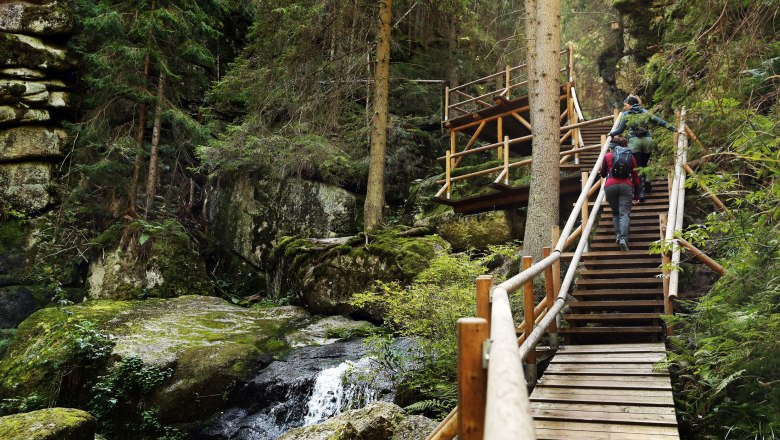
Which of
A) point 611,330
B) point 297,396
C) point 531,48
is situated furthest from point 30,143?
point 611,330

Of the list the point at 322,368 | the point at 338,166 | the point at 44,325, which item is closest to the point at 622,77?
the point at 338,166

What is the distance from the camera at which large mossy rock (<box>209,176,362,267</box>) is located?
16453 mm

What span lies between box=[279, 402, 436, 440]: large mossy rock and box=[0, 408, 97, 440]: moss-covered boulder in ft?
11.7

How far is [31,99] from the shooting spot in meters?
15.9

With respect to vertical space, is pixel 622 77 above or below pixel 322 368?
above

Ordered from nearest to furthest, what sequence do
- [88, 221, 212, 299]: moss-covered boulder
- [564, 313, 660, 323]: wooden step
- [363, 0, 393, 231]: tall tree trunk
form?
[564, 313, 660, 323]: wooden step
[363, 0, 393, 231]: tall tree trunk
[88, 221, 212, 299]: moss-covered boulder

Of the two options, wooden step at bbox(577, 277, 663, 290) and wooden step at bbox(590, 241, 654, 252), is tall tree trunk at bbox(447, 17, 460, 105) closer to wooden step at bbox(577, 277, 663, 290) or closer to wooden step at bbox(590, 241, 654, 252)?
wooden step at bbox(590, 241, 654, 252)

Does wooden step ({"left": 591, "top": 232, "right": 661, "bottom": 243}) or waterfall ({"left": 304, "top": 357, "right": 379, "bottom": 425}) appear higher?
wooden step ({"left": 591, "top": 232, "right": 661, "bottom": 243})

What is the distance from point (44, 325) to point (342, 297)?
600 centimetres

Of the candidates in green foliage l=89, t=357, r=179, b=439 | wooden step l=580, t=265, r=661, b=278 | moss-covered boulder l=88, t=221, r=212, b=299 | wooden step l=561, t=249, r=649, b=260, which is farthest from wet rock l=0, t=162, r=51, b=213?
wooden step l=580, t=265, r=661, b=278

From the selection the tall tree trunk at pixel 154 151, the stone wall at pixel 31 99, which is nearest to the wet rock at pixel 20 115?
the stone wall at pixel 31 99

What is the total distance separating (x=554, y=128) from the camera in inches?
336

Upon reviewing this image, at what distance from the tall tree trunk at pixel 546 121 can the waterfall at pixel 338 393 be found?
336 cm

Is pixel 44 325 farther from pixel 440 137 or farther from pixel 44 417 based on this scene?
pixel 440 137
